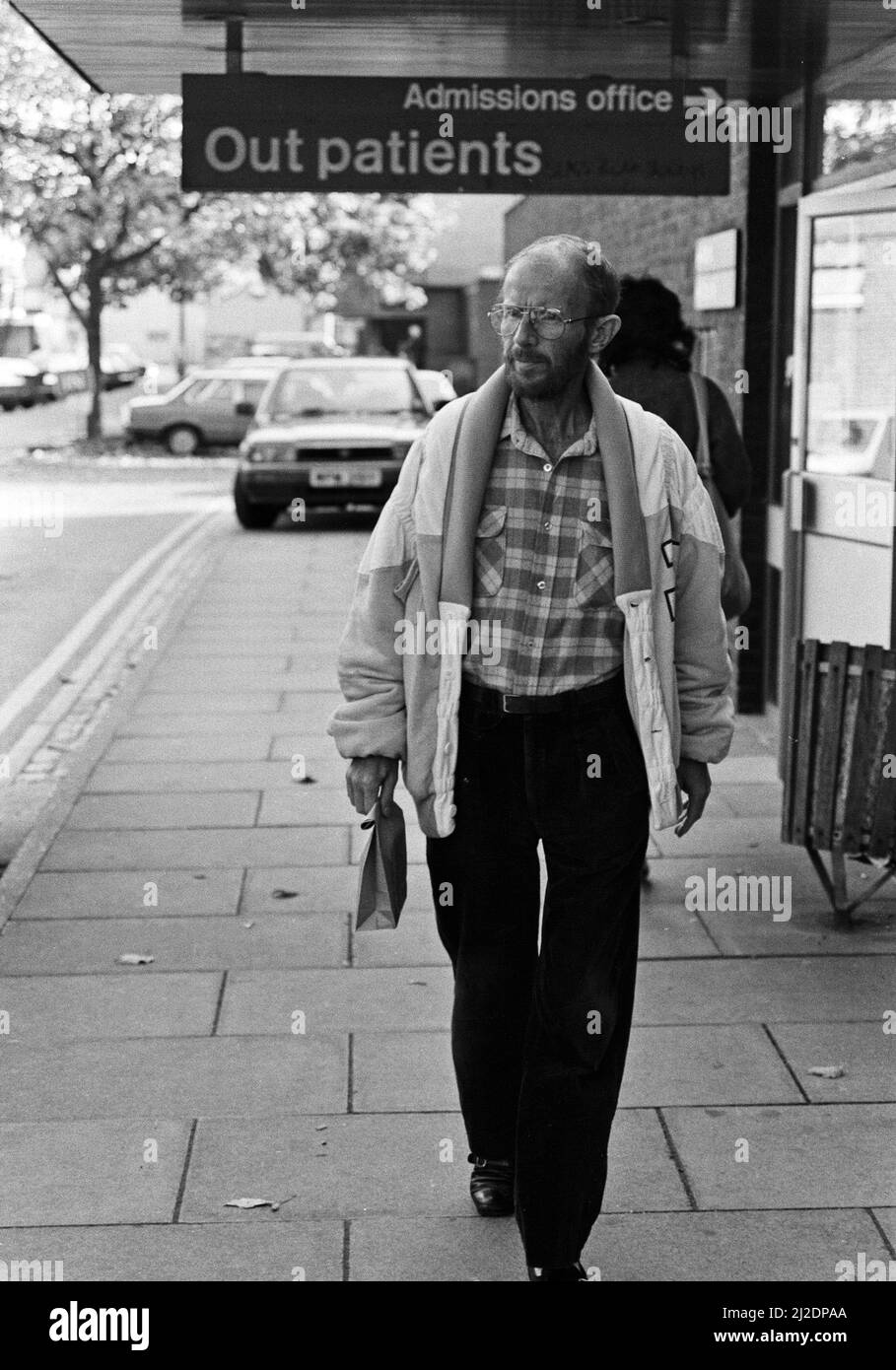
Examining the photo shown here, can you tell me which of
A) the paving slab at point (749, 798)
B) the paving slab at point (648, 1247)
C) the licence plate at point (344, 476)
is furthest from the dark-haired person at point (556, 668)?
the licence plate at point (344, 476)

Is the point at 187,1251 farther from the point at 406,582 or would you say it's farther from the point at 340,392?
the point at 340,392

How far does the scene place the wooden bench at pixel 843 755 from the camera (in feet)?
19.3

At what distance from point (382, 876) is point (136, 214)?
2971 cm

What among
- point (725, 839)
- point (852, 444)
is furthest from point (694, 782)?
point (852, 444)

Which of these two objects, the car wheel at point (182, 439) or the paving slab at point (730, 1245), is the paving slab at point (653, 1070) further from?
the car wheel at point (182, 439)

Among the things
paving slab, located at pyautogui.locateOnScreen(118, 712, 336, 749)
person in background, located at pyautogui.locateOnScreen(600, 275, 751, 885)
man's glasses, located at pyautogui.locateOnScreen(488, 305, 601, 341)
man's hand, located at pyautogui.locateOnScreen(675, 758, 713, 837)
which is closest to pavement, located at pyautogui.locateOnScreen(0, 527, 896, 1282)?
man's hand, located at pyautogui.locateOnScreen(675, 758, 713, 837)

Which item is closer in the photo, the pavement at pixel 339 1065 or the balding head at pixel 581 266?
the balding head at pixel 581 266

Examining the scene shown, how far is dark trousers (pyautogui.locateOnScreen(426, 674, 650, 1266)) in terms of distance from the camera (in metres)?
3.65

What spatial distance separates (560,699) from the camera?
143 inches

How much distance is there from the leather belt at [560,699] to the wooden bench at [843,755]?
7.74 ft

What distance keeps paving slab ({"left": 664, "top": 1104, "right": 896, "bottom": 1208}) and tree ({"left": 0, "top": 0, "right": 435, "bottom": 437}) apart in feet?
83.6

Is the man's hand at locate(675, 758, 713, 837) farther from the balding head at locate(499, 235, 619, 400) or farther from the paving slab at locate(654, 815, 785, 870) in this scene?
the paving slab at locate(654, 815, 785, 870)

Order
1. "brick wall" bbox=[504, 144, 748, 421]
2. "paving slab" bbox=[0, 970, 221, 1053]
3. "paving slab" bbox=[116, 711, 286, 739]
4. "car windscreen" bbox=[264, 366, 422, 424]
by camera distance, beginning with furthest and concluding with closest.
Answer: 1. "car windscreen" bbox=[264, 366, 422, 424]
2. "brick wall" bbox=[504, 144, 748, 421]
3. "paving slab" bbox=[116, 711, 286, 739]
4. "paving slab" bbox=[0, 970, 221, 1053]

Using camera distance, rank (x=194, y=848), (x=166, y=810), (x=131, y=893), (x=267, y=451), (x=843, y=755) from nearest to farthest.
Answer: (x=843, y=755) < (x=131, y=893) < (x=194, y=848) < (x=166, y=810) < (x=267, y=451)
